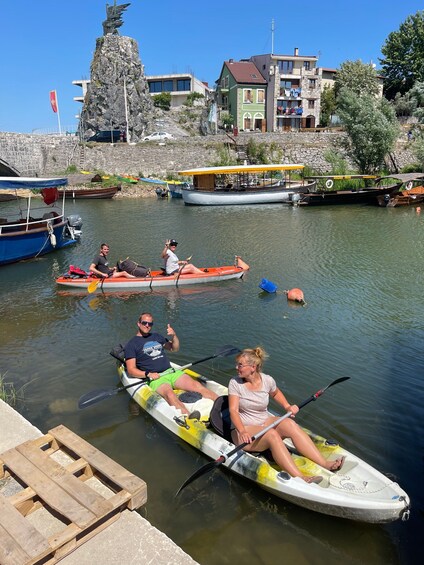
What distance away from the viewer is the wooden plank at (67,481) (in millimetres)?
4152

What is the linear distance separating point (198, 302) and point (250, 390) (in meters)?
7.55

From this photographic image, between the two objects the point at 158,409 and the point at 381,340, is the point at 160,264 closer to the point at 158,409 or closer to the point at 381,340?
the point at 381,340

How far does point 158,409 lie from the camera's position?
6812 mm

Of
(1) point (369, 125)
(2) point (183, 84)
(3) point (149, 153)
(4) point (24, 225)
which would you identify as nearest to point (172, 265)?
(4) point (24, 225)

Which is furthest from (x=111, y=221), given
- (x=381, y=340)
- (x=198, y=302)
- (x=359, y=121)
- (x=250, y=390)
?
(x=359, y=121)

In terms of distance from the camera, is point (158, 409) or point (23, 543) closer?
point (23, 543)

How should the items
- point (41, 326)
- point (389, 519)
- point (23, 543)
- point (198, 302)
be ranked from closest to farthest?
1. point (23, 543)
2. point (389, 519)
3. point (41, 326)
4. point (198, 302)

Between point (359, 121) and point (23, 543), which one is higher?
point (359, 121)

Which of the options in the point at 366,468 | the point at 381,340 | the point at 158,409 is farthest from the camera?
the point at 381,340

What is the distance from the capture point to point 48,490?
14.3ft

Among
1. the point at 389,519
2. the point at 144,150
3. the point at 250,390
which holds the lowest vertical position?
the point at 389,519

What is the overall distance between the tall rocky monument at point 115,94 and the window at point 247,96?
1463cm

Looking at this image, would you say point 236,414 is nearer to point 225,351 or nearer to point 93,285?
point 225,351

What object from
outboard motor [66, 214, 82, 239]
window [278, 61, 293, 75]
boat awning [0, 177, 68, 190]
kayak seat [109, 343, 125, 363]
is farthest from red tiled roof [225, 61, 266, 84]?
kayak seat [109, 343, 125, 363]
